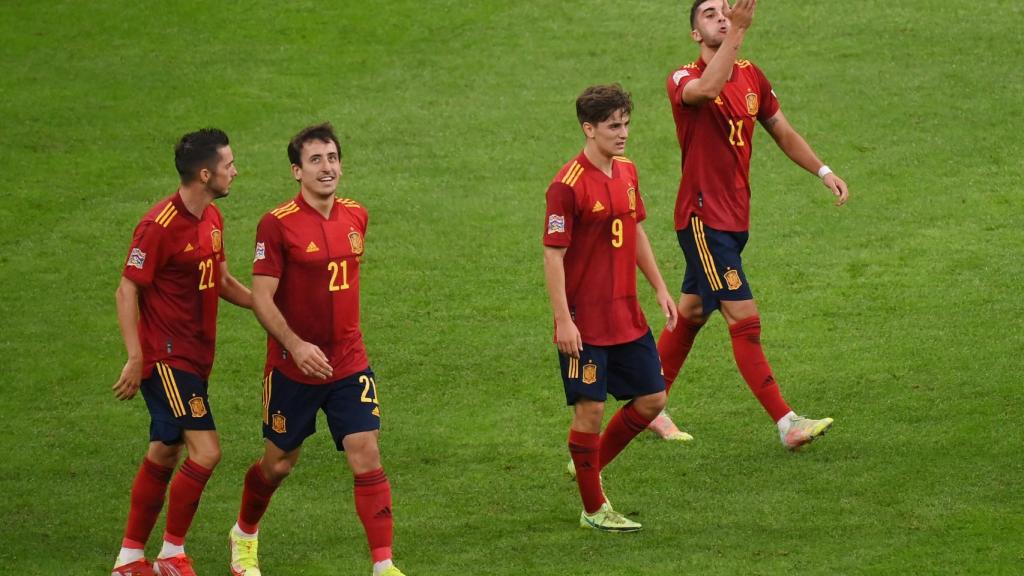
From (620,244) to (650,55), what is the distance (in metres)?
8.55

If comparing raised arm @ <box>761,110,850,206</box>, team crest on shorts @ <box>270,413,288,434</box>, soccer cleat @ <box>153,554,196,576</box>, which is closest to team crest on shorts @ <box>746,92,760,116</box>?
raised arm @ <box>761,110,850,206</box>

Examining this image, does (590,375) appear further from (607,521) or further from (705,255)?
(705,255)

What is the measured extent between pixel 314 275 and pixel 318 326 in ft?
0.86

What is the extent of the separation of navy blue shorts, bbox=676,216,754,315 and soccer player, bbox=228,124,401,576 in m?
2.41

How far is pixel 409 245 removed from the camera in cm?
1321

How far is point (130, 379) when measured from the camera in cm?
761

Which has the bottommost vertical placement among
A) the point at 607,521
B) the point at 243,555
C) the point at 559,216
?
the point at 607,521

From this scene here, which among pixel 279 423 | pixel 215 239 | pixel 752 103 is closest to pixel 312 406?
pixel 279 423

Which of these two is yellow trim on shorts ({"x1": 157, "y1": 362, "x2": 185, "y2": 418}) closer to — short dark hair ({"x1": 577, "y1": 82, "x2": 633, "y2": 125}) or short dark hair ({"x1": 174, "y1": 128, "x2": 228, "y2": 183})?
short dark hair ({"x1": 174, "y1": 128, "x2": 228, "y2": 183})

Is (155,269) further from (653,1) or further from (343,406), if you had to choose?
(653,1)

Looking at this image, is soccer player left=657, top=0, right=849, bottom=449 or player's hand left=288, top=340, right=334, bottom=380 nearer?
player's hand left=288, top=340, right=334, bottom=380

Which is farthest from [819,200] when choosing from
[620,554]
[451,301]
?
[620,554]

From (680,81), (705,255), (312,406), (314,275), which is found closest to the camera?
(314,275)

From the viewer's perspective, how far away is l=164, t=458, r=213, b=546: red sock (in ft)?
25.8
